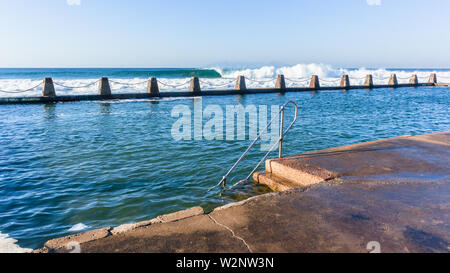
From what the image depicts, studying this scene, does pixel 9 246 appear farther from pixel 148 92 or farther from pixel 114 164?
pixel 148 92

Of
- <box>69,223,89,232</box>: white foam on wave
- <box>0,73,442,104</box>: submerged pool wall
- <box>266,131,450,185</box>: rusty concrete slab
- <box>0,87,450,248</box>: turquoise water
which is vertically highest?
<box>0,73,442,104</box>: submerged pool wall

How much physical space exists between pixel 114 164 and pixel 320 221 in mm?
4843

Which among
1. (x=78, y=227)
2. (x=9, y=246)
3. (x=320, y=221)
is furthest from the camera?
(x=78, y=227)

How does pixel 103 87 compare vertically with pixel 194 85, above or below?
below

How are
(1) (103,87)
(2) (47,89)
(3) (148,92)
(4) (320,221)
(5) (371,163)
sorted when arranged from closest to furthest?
(4) (320,221)
(5) (371,163)
(2) (47,89)
(1) (103,87)
(3) (148,92)

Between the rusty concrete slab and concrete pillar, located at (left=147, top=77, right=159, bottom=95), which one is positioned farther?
concrete pillar, located at (left=147, top=77, right=159, bottom=95)

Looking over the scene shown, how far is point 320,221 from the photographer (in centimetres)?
277

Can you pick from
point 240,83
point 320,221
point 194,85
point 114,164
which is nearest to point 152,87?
point 194,85

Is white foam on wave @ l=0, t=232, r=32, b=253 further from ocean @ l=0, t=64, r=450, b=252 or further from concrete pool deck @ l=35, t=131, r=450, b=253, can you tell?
concrete pool deck @ l=35, t=131, r=450, b=253

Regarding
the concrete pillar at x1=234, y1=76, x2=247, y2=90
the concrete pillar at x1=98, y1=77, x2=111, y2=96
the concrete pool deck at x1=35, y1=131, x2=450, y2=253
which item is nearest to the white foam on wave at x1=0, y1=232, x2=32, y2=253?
the concrete pool deck at x1=35, y1=131, x2=450, y2=253

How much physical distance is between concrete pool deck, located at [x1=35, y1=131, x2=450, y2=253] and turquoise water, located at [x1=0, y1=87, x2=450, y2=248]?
1.40m

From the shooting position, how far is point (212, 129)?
9.74m

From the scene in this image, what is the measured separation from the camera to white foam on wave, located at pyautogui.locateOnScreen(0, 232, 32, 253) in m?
3.41
